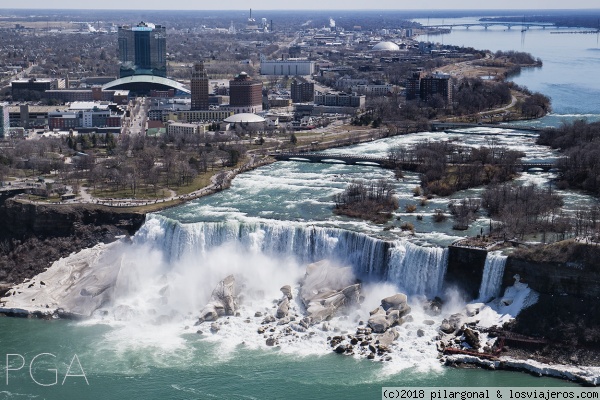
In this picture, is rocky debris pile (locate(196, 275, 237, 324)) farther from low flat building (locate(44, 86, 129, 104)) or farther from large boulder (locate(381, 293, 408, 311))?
low flat building (locate(44, 86, 129, 104))

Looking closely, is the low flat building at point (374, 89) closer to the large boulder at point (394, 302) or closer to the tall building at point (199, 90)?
the tall building at point (199, 90)

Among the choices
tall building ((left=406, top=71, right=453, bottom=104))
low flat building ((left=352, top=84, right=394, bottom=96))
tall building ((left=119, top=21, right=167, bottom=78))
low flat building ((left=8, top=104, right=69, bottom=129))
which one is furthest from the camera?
tall building ((left=119, top=21, right=167, bottom=78))

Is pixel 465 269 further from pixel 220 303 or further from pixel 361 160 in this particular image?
pixel 361 160

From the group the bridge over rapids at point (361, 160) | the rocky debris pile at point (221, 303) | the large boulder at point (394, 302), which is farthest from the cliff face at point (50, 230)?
the bridge over rapids at point (361, 160)

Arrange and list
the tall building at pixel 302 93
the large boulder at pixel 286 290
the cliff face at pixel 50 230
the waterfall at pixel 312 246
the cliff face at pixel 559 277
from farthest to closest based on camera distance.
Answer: the tall building at pixel 302 93 → the cliff face at pixel 50 230 → the waterfall at pixel 312 246 → the large boulder at pixel 286 290 → the cliff face at pixel 559 277

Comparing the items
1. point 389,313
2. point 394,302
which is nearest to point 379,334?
point 389,313

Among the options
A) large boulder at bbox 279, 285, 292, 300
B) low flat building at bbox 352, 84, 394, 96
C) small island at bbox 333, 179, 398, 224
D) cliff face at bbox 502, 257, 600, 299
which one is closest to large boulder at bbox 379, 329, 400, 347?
large boulder at bbox 279, 285, 292, 300
